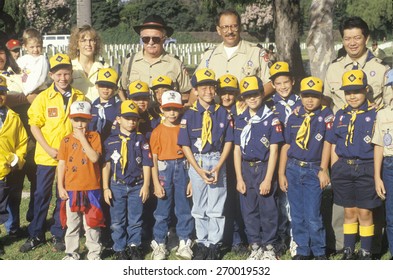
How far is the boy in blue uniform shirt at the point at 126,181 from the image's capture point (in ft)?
19.0

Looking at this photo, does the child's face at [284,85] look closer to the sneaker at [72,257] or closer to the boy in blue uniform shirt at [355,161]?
the boy in blue uniform shirt at [355,161]

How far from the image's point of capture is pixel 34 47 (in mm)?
6535

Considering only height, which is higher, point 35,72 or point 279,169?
point 35,72

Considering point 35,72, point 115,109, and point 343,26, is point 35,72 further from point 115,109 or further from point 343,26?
point 343,26

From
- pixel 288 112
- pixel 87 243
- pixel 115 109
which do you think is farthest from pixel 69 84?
pixel 288 112

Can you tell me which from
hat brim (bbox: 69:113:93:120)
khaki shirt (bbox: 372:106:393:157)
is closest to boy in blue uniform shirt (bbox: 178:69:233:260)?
hat brim (bbox: 69:113:93:120)

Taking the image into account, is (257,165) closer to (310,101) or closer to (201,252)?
(310,101)

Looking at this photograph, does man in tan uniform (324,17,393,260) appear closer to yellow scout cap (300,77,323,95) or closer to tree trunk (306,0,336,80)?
yellow scout cap (300,77,323,95)

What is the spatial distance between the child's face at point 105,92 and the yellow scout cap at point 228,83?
1.04 m

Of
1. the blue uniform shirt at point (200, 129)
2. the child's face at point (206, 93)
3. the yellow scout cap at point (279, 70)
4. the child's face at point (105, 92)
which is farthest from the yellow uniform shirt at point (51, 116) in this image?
the yellow scout cap at point (279, 70)

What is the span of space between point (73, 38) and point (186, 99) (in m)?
1.31

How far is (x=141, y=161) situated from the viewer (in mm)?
5844

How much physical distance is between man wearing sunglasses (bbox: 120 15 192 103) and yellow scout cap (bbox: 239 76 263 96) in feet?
2.88

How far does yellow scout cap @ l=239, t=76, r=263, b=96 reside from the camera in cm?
564
